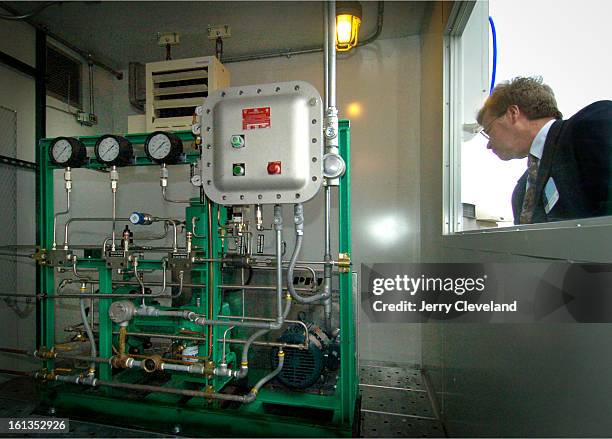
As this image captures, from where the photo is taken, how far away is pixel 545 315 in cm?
67

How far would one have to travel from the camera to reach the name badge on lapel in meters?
0.72

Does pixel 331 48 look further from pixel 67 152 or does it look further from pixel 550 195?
A: pixel 67 152

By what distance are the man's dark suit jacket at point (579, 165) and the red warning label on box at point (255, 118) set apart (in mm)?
980

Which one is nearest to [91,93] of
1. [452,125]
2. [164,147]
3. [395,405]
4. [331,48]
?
[164,147]

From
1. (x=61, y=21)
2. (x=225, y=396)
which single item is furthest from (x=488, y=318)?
(x=61, y=21)

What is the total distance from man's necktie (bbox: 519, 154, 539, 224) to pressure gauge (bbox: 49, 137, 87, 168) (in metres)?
2.05

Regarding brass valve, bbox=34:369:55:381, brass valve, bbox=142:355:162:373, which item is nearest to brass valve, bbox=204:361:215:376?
brass valve, bbox=142:355:162:373

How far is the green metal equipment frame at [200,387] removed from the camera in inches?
54.2

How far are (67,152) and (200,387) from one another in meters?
1.51

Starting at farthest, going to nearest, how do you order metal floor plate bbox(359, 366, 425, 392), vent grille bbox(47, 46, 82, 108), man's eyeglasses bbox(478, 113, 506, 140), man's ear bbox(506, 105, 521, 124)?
vent grille bbox(47, 46, 82, 108)
metal floor plate bbox(359, 366, 425, 392)
man's eyeglasses bbox(478, 113, 506, 140)
man's ear bbox(506, 105, 521, 124)

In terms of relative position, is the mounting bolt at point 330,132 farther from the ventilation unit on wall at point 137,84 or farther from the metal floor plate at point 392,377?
the ventilation unit on wall at point 137,84

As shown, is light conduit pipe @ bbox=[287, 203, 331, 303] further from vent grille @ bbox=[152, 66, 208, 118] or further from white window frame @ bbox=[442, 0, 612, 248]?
vent grille @ bbox=[152, 66, 208, 118]

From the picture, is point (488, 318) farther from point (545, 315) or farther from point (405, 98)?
point (405, 98)

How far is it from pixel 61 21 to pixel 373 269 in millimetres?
2865
